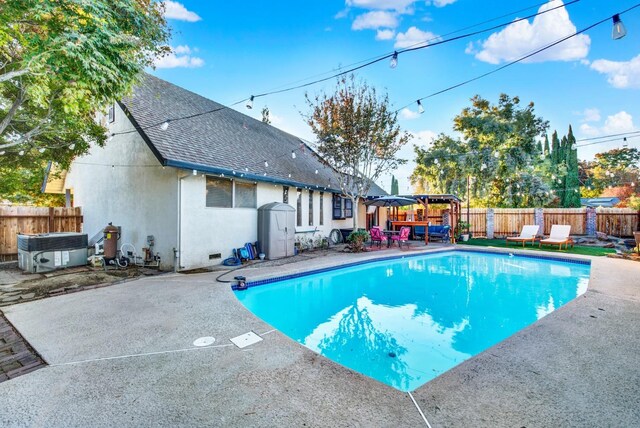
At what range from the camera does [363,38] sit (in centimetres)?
746

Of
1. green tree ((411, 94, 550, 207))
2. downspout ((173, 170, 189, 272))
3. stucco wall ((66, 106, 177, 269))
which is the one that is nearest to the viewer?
downspout ((173, 170, 189, 272))

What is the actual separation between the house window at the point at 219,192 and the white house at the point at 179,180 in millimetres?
30

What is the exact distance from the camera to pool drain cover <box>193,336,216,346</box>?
324 cm

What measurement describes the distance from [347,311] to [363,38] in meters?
6.86

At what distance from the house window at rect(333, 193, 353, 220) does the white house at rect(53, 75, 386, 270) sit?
2268 millimetres

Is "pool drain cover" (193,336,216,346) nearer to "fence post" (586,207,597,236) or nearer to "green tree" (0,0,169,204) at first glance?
"green tree" (0,0,169,204)

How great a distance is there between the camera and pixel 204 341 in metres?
3.32

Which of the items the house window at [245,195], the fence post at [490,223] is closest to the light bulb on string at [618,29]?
the house window at [245,195]

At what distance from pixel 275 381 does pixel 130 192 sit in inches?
344

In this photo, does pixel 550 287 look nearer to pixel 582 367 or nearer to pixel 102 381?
pixel 582 367

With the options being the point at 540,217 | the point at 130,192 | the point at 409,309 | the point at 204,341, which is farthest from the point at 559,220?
the point at 130,192

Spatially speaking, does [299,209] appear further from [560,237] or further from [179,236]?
[560,237]

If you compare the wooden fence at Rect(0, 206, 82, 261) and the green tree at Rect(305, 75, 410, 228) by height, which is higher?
the green tree at Rect(305, 75, 410, 228)

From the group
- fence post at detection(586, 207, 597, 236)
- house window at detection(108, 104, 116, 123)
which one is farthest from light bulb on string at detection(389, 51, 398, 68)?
fence post at detection(586, 207, 597, 236)
